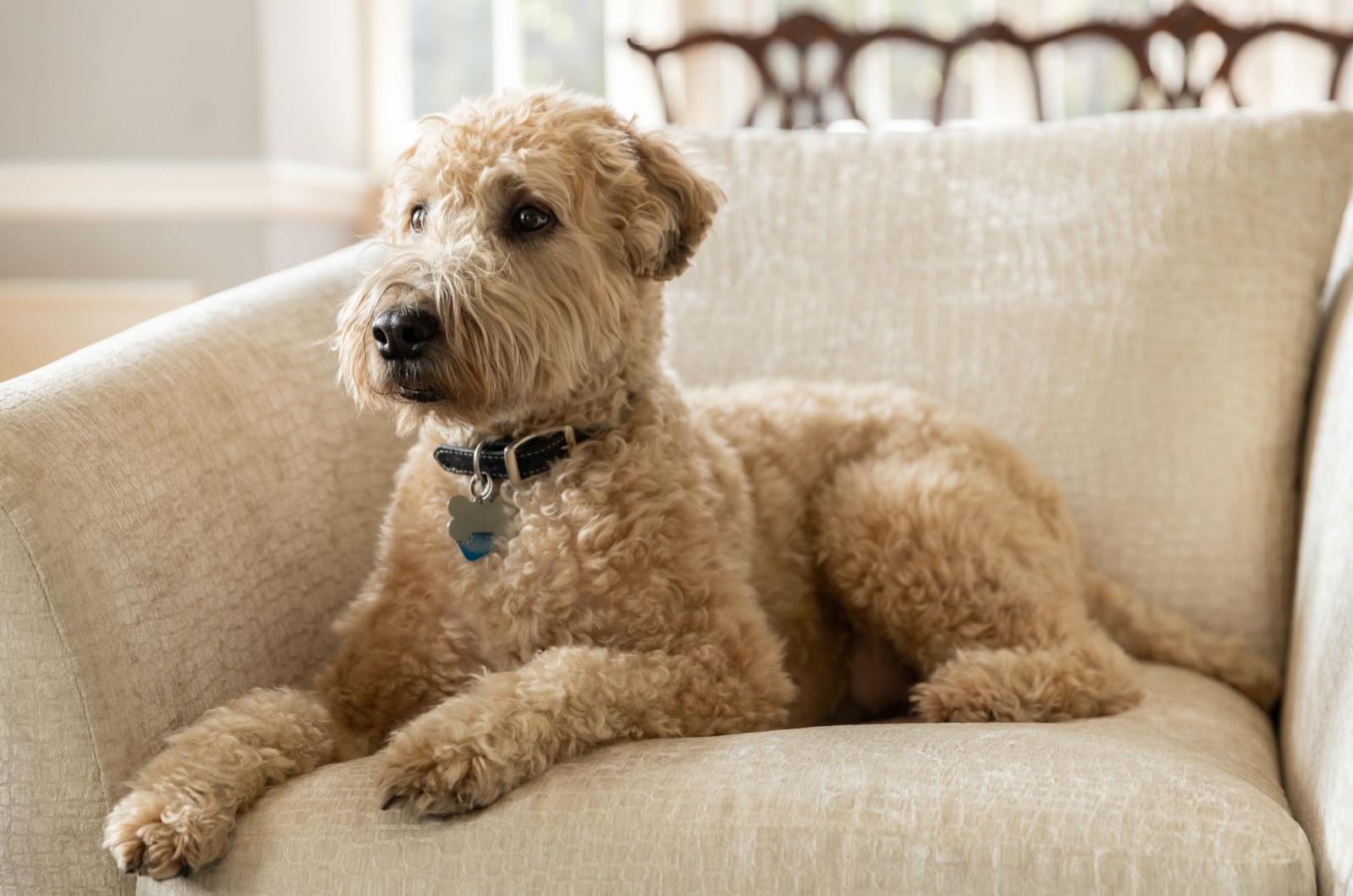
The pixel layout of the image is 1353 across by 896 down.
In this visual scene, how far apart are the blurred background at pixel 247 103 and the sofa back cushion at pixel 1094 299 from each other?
23.8 inches

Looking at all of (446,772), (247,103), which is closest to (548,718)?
(446,772)

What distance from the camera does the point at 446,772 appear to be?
3.96 feet

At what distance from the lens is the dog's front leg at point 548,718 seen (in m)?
1.21

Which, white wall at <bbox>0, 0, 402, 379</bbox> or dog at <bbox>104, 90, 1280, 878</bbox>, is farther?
white wall at <bbox>0, 0, 402, 379</bbox>

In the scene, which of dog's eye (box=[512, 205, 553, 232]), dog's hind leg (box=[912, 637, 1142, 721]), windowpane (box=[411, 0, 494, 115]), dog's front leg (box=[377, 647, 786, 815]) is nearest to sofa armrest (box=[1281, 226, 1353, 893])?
dog's hind leg (box=[912, 637, 1142, 721])

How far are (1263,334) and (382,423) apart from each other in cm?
146

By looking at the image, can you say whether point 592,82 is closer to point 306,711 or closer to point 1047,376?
point 1047,376

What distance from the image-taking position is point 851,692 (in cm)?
193

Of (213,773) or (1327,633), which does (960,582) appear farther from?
(213,773)

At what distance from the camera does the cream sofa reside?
1.19 meters

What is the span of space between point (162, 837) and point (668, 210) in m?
0.91

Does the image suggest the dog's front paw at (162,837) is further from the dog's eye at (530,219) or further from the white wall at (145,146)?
the white wall at (145,146)

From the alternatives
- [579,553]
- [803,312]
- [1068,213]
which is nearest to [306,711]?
[579,553]

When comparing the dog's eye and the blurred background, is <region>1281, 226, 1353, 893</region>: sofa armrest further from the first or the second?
the blurred background
